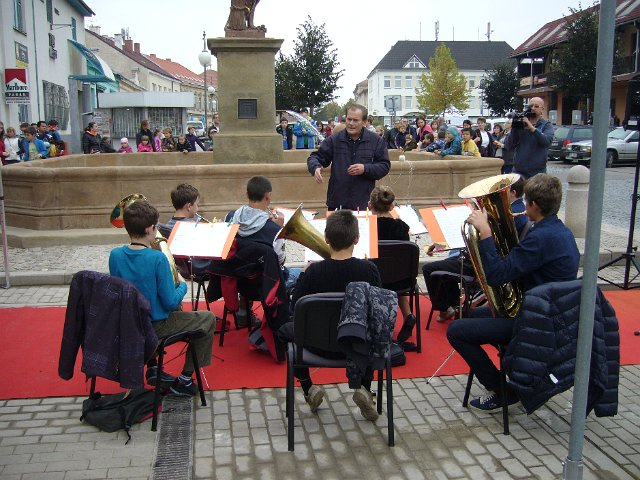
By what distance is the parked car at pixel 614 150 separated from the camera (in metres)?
24.9

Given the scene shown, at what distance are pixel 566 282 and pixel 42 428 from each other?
334 centimetres

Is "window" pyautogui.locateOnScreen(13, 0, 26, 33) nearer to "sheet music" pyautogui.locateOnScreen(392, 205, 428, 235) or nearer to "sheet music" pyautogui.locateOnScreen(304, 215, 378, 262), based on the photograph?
"sheet music" pyautogui.locateOnScreen(392, 205, 428, 235)

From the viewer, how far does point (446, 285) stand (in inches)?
249

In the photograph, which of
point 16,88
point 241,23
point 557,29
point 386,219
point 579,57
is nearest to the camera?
point 386,219

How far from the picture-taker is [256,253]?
541 centimetres

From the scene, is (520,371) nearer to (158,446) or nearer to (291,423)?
(291,423)

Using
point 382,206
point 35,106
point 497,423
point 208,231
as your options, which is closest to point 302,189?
point 382,206

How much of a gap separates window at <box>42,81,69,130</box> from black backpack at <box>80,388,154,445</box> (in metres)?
25.0

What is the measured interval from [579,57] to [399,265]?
36702 millimetres

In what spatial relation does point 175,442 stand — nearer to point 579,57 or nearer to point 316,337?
point 316,337

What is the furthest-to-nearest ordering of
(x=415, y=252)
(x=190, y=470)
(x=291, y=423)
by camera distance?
(x=415, y=252) → (x=291, y=423) → (x=190, y=470)

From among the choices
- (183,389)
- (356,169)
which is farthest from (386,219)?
(183,389)


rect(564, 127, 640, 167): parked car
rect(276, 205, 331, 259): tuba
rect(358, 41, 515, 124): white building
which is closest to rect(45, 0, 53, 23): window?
rect(564, 127, 640, 167): parked car

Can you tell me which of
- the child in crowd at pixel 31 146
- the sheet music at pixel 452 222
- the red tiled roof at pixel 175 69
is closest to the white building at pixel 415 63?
the red tiled roof at pixel 175 69
